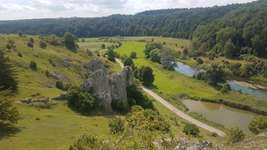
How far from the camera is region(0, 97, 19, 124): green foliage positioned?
140 ft

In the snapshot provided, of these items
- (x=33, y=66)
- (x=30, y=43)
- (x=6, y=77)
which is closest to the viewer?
(x=6, y=77)

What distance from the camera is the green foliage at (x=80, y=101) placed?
59.2m

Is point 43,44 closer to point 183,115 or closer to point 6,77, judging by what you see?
point 183,115

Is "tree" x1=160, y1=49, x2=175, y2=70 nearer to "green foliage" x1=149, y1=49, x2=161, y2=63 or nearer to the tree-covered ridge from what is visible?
"green foliage" x1=149, y1=49, x2=161, y2=63

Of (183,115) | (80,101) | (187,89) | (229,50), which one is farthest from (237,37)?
(80,101)

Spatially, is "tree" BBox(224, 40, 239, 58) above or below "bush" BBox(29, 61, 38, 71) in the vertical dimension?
below

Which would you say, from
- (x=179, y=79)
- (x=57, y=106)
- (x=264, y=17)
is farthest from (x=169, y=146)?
(x=264, y=17)

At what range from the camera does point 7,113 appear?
42.6 meters

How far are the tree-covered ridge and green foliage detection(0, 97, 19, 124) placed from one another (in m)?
124

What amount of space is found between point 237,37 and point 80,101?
12402 cm

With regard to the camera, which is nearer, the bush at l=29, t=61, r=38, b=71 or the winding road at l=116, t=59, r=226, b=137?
the winding road at l=116, t=59, r=226, b=137

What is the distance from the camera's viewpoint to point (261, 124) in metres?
59.7

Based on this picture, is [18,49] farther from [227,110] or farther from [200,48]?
[200,48]

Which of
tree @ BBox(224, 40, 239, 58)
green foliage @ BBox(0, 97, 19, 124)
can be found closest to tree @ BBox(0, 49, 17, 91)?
green foliage @ BBox(0, 97, 19, 124)
